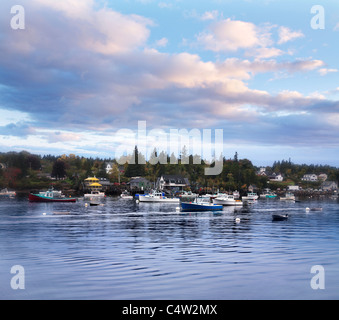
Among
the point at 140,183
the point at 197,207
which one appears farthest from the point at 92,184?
the point at 197,207

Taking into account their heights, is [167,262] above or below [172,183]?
below

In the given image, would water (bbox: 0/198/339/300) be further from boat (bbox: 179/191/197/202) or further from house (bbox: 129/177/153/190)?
house (bbox: 129/177/153/190)

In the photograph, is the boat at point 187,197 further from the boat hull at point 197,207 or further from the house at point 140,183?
the boat hull at point 197,207

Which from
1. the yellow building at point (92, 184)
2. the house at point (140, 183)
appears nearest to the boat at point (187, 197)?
the house at point (140, 183)

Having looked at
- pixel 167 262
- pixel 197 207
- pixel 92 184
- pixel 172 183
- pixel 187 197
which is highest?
pixel 92 184

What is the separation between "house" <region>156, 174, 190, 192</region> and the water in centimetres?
14538

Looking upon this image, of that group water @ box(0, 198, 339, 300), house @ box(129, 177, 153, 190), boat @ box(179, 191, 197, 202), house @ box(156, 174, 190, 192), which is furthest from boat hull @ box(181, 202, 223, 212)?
house @ box(156, 174, 190, 192)

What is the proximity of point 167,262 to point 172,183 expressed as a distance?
167 metres

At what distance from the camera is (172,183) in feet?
643

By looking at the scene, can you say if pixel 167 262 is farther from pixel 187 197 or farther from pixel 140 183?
pixel 140 183

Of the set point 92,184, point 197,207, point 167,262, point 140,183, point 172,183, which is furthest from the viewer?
point 172,183
